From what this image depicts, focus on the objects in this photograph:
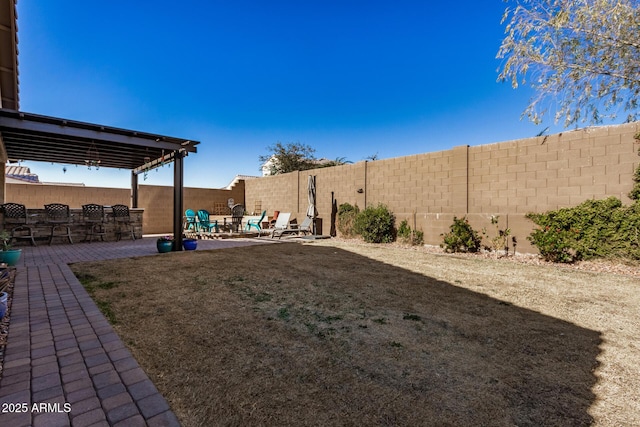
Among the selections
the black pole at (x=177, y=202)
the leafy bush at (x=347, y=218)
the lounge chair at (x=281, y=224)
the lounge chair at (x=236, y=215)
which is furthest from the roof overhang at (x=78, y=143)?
the leafy bush at (x=347, y=218)

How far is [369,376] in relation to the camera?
6.89 feet

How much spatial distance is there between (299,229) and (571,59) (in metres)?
9.79

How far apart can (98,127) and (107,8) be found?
3310 mm

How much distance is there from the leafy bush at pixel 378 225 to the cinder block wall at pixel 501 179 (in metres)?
0.34

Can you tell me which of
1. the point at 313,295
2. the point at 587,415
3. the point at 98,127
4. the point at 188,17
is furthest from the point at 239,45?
the point at 587,415

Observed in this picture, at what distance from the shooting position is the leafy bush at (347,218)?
1142 cm

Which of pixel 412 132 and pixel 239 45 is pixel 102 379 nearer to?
pixel 239 45

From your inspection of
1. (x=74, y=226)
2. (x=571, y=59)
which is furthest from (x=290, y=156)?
(x=571, y=59)

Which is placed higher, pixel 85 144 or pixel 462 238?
pixel 85 144

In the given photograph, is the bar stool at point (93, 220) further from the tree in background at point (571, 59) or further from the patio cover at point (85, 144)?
the tree in background at point (571, 59)

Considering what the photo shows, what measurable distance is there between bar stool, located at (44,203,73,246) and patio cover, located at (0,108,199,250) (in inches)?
72.0

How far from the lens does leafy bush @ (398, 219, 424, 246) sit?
933 centimetres

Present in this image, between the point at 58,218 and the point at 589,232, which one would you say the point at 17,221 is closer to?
the point at 58,218

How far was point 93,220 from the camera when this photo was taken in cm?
994
